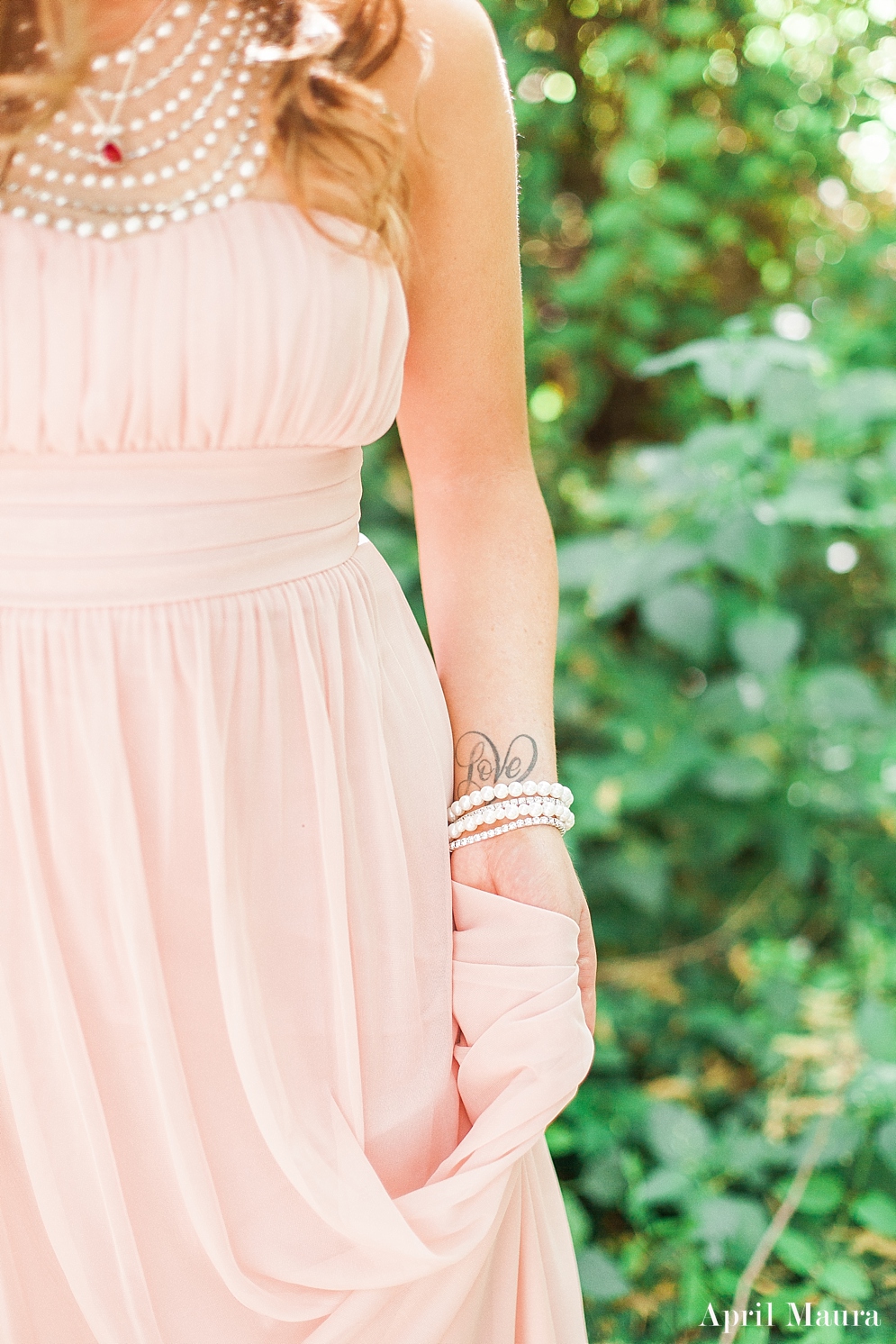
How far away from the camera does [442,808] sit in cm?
97

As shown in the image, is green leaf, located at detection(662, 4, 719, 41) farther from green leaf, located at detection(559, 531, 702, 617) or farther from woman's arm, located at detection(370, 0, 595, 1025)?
woman's arm, located at detection(370, 0, 595, 1025)

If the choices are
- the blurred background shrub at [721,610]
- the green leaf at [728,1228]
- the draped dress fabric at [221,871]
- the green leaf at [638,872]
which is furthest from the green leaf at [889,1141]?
the draped dress fabric at [221,871]

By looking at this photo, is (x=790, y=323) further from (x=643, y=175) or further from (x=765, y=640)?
(x=765, y=640)

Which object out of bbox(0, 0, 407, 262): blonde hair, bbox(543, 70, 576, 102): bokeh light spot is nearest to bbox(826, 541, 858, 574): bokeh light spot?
bbox(543, 70, 576, 102): bokeh light spot

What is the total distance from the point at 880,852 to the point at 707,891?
0.35 metres

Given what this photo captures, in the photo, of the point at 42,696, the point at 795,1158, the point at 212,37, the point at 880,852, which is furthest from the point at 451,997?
the point at 880,852

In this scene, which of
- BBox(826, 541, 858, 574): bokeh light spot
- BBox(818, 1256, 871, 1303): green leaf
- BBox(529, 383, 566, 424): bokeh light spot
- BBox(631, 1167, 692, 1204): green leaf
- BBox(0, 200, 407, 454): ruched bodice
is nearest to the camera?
BBox(0, 200, 407, 454): ruched bodice

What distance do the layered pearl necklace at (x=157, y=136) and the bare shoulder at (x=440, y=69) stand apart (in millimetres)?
109

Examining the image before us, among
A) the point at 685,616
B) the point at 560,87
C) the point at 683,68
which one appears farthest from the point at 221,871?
the point at 560,87

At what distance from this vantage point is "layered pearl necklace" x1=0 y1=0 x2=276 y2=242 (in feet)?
2.53

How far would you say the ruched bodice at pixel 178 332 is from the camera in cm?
74

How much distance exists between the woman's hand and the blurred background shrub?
102 centimetres

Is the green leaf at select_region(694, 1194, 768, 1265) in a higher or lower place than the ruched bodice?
lower

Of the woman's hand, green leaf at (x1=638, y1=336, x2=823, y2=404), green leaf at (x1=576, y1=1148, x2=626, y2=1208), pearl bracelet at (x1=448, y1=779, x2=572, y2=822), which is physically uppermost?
green leaf at (x1=638, y1=336, x2=823, y2=404)
